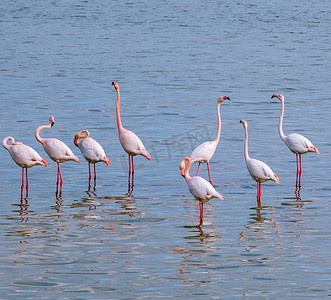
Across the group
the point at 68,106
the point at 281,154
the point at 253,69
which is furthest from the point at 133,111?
the point at 253,69

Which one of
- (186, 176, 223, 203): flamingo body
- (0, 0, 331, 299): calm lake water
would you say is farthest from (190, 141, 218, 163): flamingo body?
(186, 176, 223, 203): flamingo body

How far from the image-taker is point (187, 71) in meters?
27.2

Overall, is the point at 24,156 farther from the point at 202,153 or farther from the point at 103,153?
the point at 202,153

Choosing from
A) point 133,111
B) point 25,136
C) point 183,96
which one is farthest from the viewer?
point 183,96

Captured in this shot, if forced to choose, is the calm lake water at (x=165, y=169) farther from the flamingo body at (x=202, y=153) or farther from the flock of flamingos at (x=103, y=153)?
the flamingo body at (x=202, y=153)

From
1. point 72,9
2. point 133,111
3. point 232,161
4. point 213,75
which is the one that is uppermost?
point 72,9

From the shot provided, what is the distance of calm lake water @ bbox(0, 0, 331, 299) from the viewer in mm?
9648

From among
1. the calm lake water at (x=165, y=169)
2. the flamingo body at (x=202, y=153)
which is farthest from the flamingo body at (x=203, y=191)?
the flamingo body at (x=202, y=153)

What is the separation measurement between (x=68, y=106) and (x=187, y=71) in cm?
698

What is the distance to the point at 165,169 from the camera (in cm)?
1524

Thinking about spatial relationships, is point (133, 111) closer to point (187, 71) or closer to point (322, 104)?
point (322, 104)

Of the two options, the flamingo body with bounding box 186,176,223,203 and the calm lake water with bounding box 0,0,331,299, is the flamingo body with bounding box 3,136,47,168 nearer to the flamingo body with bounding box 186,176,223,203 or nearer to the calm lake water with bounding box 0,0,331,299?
the calm lake water with bounding box 0,0,331,299

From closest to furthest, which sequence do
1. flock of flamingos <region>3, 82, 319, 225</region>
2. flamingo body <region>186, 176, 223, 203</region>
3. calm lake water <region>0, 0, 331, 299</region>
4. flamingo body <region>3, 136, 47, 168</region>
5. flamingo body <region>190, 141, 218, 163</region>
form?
calm lake water <region>0, 0, 331, 299</region> → flamingo body <region>186, 176, 223, 203</region> → flock of flamingos <region>3, 82, 319, 225</region> → flamingo body <region>3, 136, 47, 168</region> → flamingo body <region>190, 141, 218, 163</region>

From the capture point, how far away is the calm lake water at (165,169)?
9.65 m
